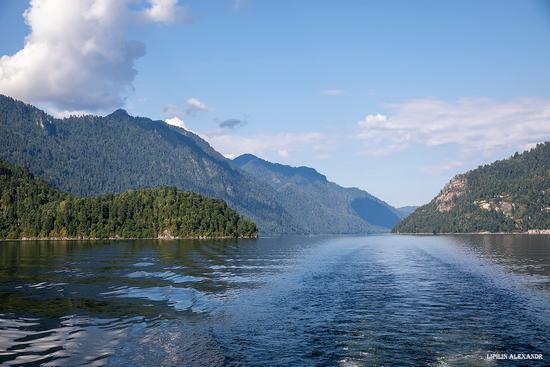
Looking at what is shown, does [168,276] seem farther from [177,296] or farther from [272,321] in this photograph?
[272,321]

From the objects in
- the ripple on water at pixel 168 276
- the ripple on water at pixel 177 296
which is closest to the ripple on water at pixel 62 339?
the ripple on water at pixel 177 296

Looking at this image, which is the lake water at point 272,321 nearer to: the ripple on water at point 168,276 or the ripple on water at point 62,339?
the ripple on water at point 62,339

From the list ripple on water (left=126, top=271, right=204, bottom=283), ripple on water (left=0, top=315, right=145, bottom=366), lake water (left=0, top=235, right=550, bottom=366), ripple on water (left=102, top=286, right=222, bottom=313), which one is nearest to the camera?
ripple on water (left=0, top=315, right=145, bottom=366)

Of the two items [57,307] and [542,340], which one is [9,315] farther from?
Result: [542,340]

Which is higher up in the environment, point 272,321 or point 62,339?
point 62,339

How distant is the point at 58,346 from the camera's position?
34500 mm

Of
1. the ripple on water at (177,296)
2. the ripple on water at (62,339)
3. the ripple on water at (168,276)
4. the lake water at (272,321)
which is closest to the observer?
the ripple on water at (62,339)

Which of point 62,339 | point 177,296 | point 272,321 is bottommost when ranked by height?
point 272,321

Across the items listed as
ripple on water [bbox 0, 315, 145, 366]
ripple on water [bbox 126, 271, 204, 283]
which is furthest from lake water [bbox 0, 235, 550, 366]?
ripple on water [bbox 126, 271, 204, 283]

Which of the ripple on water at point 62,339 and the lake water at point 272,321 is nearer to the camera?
the ripple on water at point 62,339

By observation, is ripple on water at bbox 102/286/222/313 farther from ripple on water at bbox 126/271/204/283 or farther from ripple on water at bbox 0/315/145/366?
ripple on water at bbox 126/271/204/283

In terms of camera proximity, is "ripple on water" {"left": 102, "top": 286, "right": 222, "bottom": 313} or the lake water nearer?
the lake water

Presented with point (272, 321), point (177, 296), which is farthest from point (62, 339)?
point (177, 296)

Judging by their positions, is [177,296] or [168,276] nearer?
[177,296]
